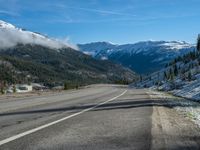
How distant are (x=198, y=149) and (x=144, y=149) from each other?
1211 mm

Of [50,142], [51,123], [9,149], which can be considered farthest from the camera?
[51,123]

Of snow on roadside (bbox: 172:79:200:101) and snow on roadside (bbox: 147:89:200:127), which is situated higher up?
snow on roadside (bbox: 172:79:200:101)

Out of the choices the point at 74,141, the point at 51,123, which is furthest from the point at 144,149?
the point at 51,123

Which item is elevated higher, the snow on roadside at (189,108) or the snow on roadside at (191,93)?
the snow on roadside at (191,93)

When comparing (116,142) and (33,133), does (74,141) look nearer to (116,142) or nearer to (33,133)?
(116,142)

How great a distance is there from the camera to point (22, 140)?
10.5 meters

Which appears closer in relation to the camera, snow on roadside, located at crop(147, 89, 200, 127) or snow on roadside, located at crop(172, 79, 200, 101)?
snow on roadside, located at crop(147, 89, 200, 127)

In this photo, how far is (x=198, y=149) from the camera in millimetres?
9477

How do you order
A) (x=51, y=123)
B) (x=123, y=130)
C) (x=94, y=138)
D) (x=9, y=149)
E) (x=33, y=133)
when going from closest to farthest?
(x=9, y=149) → (x=94, y=138) → (x=33, y=133) → (x=123, y=130) → (x=51, y=123)

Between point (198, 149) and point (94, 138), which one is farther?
point (94, 138)

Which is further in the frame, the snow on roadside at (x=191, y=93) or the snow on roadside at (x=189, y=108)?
the snow on roadside at (x=191, y=93)

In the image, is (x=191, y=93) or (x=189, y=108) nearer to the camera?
(x=189, y=108)

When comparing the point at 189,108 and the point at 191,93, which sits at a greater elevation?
the point at 191,93

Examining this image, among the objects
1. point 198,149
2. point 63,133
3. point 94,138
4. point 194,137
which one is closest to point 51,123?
point 63,133
